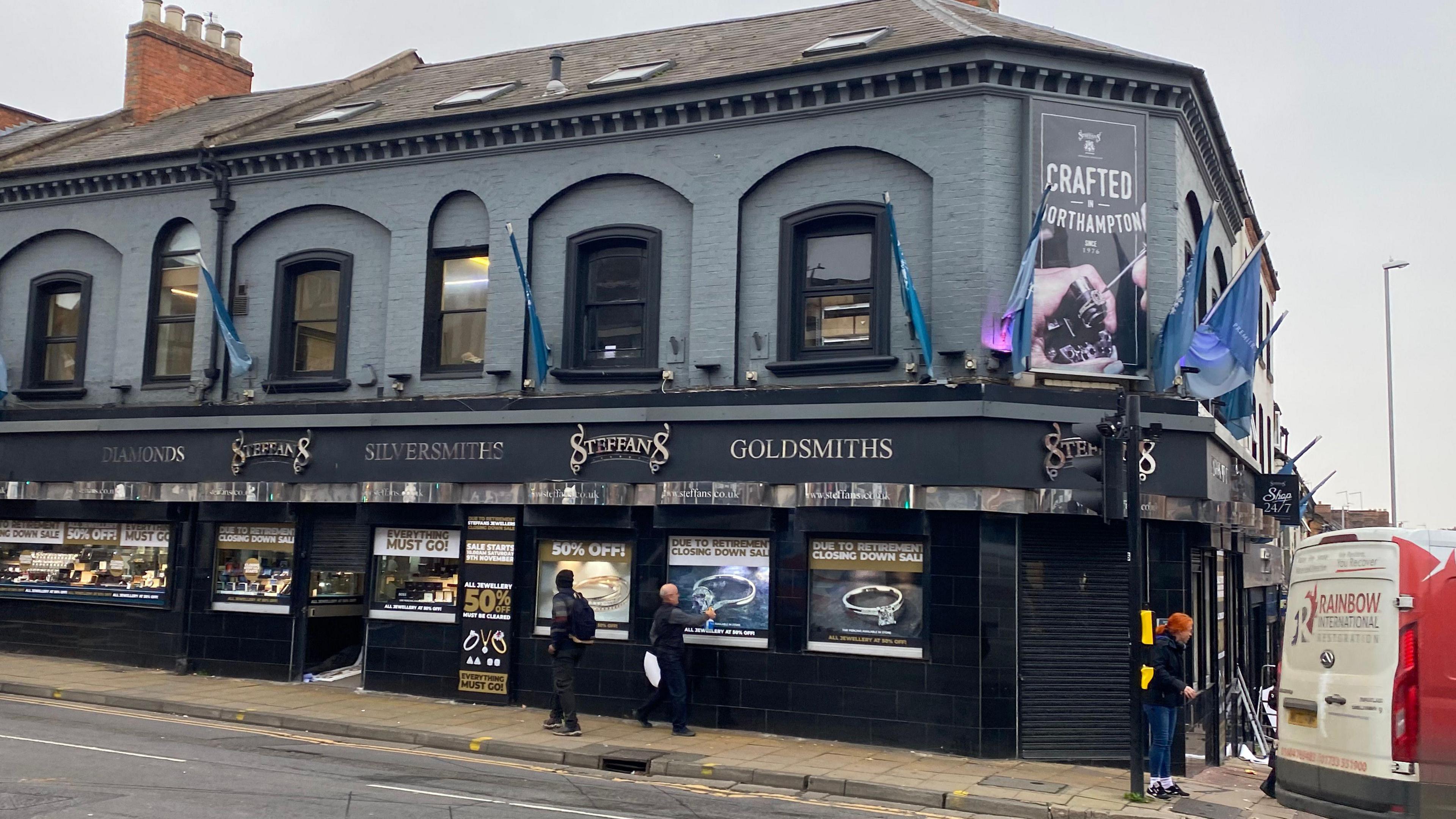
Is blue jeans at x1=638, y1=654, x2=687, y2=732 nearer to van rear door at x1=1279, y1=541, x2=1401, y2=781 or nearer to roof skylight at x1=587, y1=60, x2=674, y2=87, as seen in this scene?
van rear door at x1=1279, y1=541, x2=1401, y2=781

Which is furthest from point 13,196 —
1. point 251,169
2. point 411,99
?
point 411,99

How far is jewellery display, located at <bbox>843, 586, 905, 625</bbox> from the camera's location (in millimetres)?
14633

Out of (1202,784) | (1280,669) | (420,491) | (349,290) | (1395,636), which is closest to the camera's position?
(1395,636)

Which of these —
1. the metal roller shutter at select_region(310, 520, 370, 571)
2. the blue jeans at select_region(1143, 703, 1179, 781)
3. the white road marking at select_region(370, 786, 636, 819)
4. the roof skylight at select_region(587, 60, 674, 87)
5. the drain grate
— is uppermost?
the roof skylight at select_region(587, 60, 674, 87)

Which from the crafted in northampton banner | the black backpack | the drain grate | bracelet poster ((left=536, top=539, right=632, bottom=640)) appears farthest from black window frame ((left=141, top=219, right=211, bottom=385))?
the crafted in northampton banner

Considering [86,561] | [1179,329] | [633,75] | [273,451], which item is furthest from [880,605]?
[86,561]

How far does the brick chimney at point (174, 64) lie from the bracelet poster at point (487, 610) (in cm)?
1355

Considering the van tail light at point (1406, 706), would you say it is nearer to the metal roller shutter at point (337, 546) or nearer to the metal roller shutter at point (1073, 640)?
the metal roller shutter at point (1073, 640)

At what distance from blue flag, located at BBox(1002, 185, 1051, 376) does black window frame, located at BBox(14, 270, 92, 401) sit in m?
15.3

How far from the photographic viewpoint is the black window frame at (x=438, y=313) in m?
17.8

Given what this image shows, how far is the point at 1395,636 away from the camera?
31.1ft

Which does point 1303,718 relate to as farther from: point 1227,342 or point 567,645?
point 567,645

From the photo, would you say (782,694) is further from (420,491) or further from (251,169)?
(251,169)

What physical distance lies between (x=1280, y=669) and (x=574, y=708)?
7703mm
